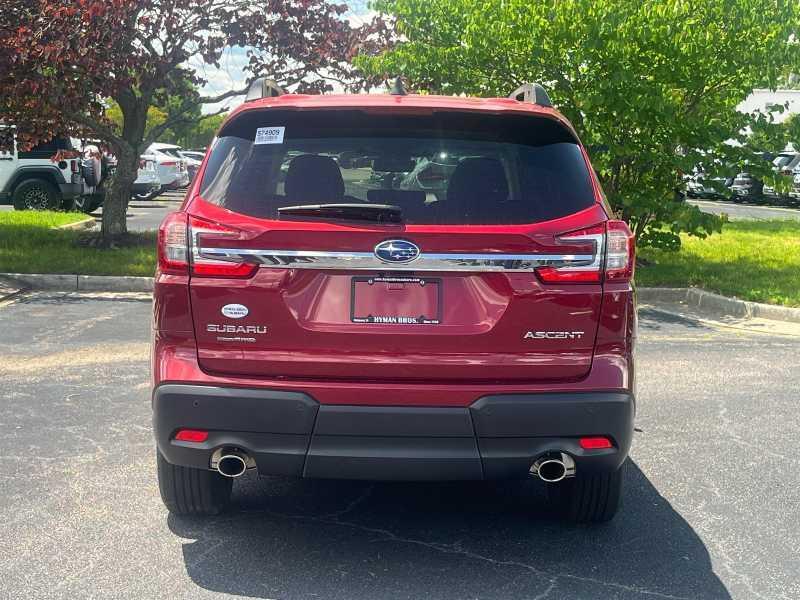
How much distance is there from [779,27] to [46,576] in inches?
426

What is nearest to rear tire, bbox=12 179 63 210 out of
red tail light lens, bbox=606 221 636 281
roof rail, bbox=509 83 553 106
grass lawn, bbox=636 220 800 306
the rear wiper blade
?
grass lawn, bbox=636 220 800 306

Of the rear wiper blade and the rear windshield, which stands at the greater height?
the rear windshield

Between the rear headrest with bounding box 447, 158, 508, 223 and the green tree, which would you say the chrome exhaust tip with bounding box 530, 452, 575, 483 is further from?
the green tree

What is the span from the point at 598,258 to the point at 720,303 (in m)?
7.77

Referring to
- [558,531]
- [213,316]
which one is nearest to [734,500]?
[558,531]

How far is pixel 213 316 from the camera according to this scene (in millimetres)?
3773

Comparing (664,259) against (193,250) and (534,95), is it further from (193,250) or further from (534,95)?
(193,250)

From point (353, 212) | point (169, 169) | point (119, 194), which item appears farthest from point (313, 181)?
point (169, 169)

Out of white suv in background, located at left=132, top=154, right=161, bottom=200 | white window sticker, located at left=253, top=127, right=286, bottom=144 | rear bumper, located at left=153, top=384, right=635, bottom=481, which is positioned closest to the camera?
rear bumper, located at left=153, top=384, right=635, bottom=481

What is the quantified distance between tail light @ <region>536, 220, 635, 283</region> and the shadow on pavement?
1.15 metres

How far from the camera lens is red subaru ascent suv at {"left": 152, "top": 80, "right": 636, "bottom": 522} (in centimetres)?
371

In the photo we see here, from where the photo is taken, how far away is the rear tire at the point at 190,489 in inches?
172

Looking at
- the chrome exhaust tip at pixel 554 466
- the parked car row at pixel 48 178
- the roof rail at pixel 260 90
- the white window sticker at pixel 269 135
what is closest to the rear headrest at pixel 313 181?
the white window sticker at pixel 269 135

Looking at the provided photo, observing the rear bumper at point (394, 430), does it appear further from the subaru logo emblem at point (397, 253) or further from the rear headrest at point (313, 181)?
the rear headrest at point (313, 181)
